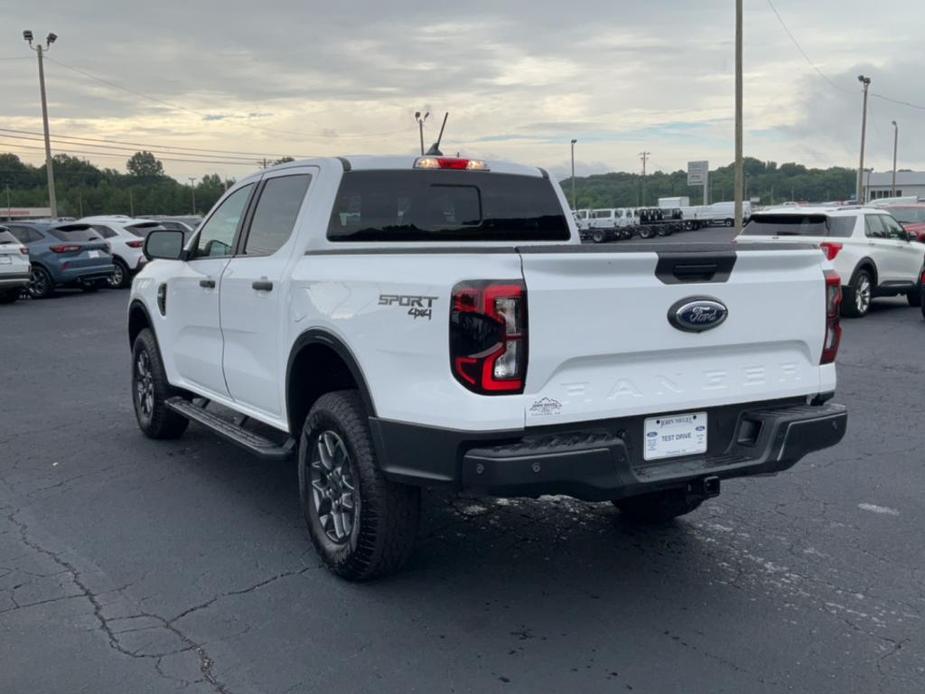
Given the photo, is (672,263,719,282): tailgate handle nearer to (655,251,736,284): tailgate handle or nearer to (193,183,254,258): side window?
(655,251,736,284): tailgate handle

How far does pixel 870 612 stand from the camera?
4027 mm

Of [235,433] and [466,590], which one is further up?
[235,433]

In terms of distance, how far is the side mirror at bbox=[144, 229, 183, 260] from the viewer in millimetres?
6449

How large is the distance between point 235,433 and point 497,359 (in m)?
2.37

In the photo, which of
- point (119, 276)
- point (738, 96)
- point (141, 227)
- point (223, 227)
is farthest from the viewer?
point (738, 96)

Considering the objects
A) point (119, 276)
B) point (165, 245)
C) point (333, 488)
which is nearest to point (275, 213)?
point (165, 245)

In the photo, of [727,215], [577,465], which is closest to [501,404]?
[577,465]

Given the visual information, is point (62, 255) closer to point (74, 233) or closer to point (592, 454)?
point (74, 233)

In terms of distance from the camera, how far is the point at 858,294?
1473 cm

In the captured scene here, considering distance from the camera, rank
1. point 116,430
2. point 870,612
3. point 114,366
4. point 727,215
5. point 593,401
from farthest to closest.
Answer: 1. point 727,215
2. point 114,366
3. point 116,430
4. point 870,612
5. point 593,401

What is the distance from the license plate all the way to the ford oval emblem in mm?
375

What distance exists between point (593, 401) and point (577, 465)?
11.0 inches

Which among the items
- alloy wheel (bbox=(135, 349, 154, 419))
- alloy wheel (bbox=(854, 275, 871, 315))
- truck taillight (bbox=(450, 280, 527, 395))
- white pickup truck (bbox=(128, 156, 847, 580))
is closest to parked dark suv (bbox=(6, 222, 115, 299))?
alloy wheel (bbox=(135, 349, 154, 419))

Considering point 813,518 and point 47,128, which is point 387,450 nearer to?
point 813,518
